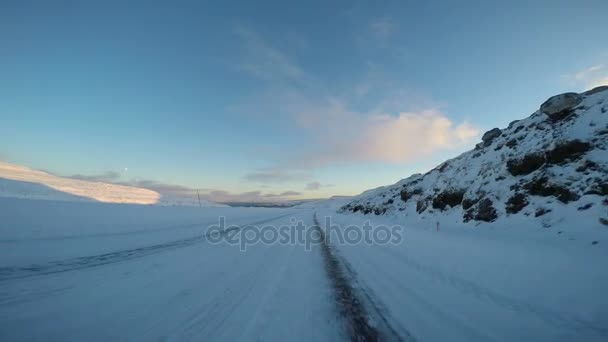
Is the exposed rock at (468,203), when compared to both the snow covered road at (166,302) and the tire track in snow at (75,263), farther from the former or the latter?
the tire track in snow at (75,263)

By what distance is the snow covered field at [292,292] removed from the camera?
294 cm

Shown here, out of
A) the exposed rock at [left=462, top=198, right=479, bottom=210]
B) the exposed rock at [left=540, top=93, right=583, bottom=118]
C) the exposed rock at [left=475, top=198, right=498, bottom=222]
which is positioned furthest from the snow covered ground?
the exposed rock at [left=540, top=93, right=583, bottom=118]

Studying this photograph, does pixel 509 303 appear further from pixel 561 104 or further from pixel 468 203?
pixel 561 104

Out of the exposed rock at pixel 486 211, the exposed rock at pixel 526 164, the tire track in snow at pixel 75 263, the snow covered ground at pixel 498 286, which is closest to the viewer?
the snow covered ground at pixel 498 286

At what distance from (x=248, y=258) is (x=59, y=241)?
6.49 m

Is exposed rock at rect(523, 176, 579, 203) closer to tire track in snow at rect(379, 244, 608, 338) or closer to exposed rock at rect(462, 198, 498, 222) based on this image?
exposed rock at rect(462, 198, 498, 222)

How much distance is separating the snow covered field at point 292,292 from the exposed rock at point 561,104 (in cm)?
793

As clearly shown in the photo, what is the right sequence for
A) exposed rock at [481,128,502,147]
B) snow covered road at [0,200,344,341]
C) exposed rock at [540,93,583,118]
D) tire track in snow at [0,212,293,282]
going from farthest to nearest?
exposed rock at [481,128,502,147] → exposed rock at [540,93,583,118] → tire track in snow at [0,212,293,282] → snow covered road at [0,200,344,341]

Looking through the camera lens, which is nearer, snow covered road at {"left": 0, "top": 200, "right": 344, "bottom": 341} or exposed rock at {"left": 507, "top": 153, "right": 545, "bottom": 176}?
snow covered road at {"left": 0, "top": 200, "right": 344, "bottom": 341}

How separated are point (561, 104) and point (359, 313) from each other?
1582 centimetres

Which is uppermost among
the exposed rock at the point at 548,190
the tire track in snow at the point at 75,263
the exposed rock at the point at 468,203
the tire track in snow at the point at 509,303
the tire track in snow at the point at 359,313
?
the exposed rock at the point at 548,190

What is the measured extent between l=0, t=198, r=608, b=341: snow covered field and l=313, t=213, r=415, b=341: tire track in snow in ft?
0.18

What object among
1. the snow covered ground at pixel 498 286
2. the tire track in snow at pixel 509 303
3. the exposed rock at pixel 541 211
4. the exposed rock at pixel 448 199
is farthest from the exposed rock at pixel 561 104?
the tire track in snow at pixel 509 303

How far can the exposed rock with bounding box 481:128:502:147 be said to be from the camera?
1819 centimetres
